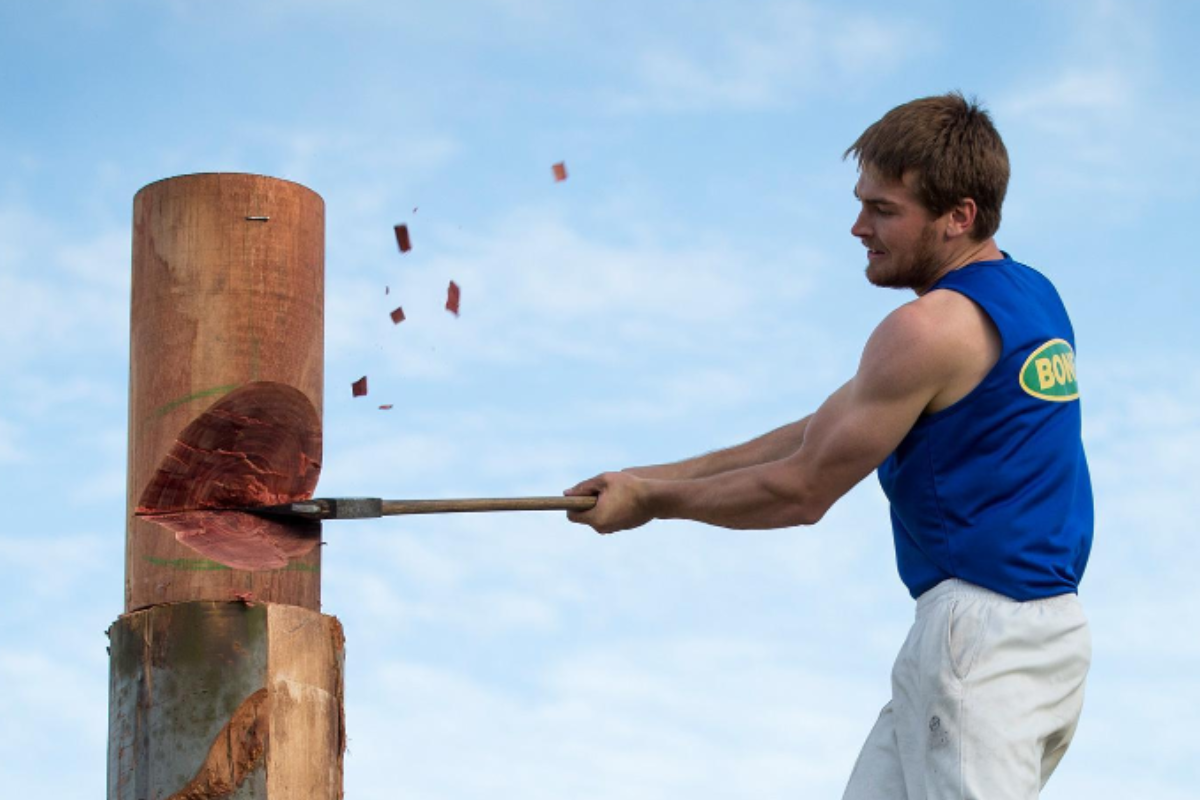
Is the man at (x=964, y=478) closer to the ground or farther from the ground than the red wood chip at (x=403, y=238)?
closer to the ground

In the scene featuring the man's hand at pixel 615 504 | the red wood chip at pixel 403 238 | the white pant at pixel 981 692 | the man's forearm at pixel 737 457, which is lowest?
the white pant at pixel 981 692

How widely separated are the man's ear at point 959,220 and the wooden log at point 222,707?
5.35 ft

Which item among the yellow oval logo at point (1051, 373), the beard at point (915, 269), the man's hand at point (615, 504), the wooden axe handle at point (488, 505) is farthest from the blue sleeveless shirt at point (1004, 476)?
the wooden axe handle at point (488, 505)

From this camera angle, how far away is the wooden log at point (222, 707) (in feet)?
12.0

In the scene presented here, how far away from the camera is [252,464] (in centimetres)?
397

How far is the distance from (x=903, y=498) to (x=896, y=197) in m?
0.66

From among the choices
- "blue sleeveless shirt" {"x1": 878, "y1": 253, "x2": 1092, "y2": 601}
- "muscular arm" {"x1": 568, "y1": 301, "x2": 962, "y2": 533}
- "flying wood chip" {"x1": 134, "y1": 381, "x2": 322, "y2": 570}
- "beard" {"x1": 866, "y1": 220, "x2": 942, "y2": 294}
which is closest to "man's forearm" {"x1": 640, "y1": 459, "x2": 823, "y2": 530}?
"muscular arm" {"x1": 568, "y1": 301, "x2": 962, "y2": 533}

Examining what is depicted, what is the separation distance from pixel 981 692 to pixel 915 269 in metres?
0.93

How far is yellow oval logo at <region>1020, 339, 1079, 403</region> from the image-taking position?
3.50m

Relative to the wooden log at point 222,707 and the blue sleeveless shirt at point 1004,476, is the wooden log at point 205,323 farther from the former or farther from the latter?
the blue sleeveless shirt at point 1004,476

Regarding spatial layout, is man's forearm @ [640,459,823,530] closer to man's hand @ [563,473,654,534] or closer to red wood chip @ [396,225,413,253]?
man's hand @ [563,473,654,534]

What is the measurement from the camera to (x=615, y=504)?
4141mm

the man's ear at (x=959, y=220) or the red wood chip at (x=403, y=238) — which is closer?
the man's ear at (x=959, y=220)

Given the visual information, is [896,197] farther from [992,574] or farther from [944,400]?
[992,574]
